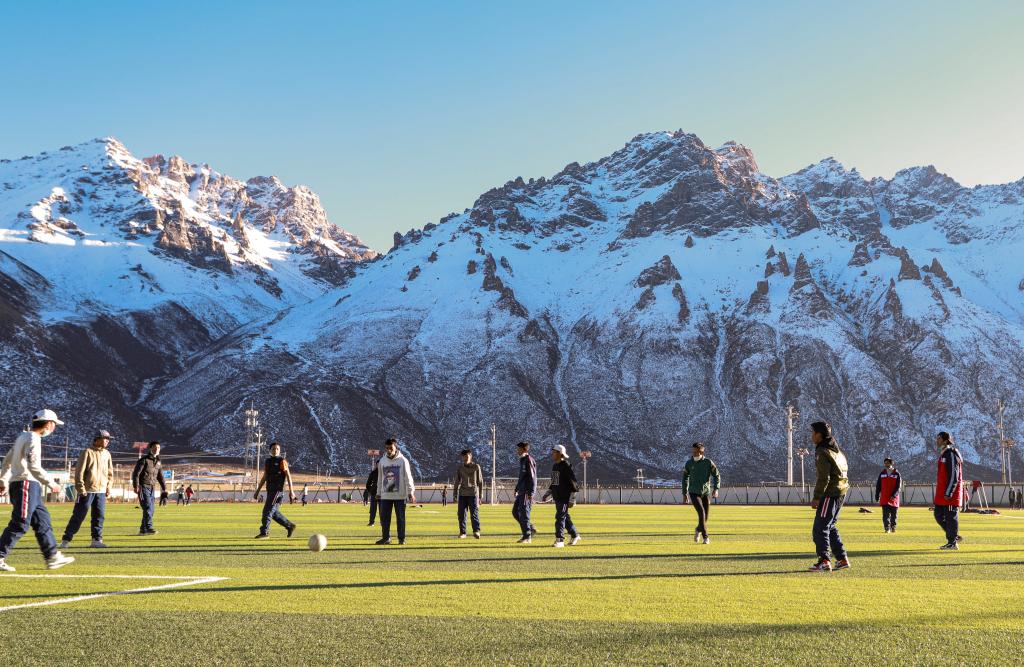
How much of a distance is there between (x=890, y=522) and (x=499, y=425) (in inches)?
5087

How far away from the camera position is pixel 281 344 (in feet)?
579

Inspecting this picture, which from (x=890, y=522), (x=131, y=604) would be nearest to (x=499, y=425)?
(x=890, y=522)

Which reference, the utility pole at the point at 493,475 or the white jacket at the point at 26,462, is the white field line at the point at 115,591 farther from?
the utility pole at the point at 493,475

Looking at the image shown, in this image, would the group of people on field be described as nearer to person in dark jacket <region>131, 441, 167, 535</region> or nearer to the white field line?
person in dark jacket <region>131, 441, 167, 535</region>

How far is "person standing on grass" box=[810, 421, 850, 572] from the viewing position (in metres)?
13.2

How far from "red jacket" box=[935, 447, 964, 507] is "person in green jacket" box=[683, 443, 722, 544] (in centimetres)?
413

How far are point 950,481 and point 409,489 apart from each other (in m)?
10.3

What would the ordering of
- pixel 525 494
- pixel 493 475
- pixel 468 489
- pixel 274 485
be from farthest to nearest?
pixel 493 475, pixel 468 489, pixel 274 485, pixel 525 494

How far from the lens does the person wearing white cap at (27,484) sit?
506 inches

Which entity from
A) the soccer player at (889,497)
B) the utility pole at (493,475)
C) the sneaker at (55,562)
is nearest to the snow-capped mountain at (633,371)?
the utility pole at (493,475)

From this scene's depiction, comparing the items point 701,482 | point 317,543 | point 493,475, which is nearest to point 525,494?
point 701,482

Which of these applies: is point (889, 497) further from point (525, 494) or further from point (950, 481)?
point (525, 494)

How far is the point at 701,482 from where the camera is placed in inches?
761

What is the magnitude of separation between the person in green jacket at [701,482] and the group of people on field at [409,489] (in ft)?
0.06
